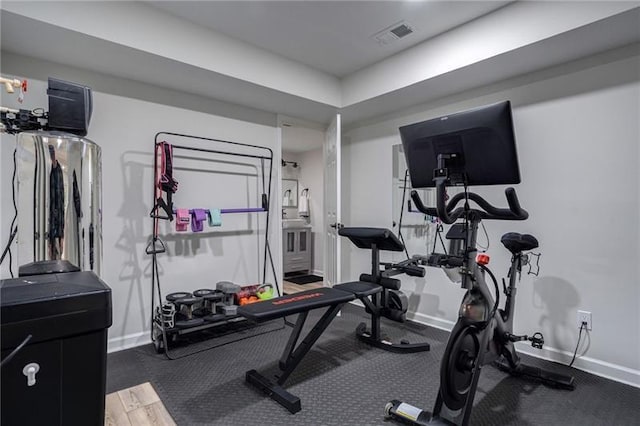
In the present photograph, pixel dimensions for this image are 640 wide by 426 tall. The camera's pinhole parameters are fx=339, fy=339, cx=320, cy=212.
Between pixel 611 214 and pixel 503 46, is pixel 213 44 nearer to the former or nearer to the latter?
pixel 503 46

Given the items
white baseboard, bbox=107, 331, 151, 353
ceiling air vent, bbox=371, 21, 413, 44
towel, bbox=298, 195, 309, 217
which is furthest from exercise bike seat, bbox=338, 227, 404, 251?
towel, bbox=298, 195, 309, 217

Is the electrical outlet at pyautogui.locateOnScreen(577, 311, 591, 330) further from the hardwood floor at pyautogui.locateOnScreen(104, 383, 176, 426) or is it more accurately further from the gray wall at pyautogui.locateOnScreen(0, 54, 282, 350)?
the gray wall at pyautogui.locateOnScreen(0, 54, 282, 350)

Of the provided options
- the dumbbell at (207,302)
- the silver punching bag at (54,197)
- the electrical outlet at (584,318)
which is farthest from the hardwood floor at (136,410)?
the electrical outlet at (584,318)

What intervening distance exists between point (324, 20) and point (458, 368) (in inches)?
101

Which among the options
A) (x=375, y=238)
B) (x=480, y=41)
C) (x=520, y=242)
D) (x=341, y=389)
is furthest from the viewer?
(x=375, y=238)

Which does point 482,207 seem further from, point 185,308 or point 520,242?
point 185,308

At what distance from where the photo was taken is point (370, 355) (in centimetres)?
276

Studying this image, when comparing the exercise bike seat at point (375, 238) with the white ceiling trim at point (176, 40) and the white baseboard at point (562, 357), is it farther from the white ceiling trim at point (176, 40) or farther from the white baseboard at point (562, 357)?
the white ceiling trim at point (176, 40)

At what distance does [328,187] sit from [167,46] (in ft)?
6.97

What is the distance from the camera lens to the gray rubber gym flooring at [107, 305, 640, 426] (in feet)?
6.36

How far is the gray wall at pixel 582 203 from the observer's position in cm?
238

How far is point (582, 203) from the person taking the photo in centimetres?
257

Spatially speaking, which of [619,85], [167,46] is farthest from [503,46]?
[167,46]

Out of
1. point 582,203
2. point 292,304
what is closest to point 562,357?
point 582,203
